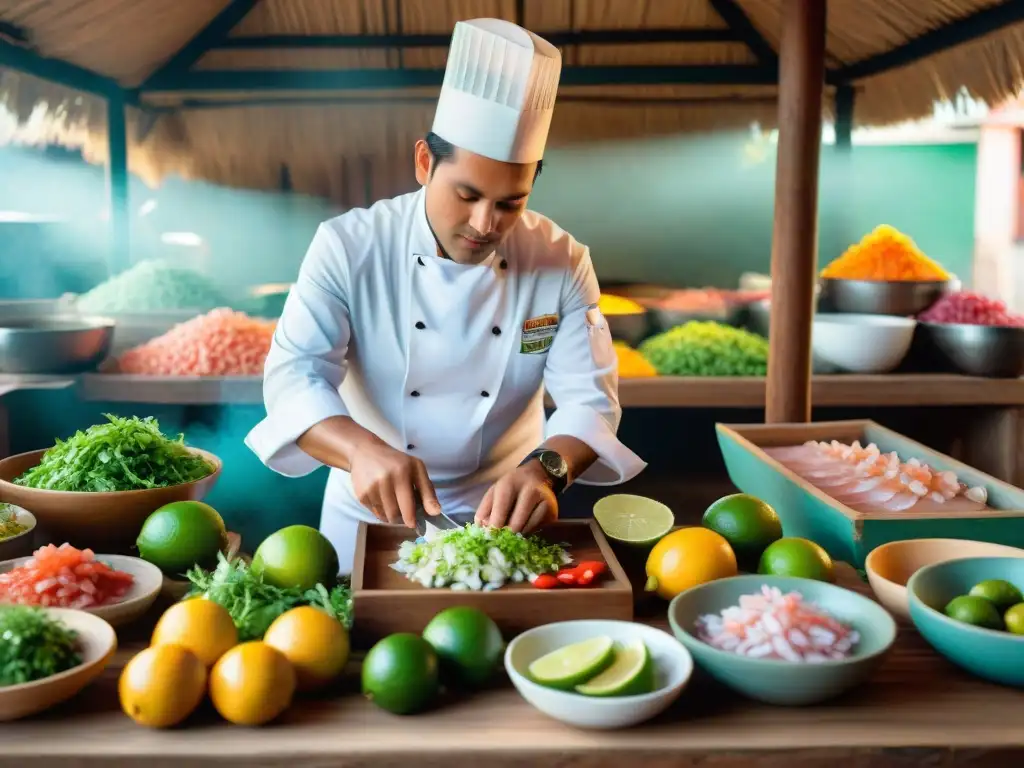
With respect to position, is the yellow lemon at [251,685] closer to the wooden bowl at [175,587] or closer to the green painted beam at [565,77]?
the wooden bowl at [175,587]

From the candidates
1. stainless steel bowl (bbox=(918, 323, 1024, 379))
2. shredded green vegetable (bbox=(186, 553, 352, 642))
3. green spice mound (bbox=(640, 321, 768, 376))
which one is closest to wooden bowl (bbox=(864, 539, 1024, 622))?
shredded green vegetable (bbox=(186, 553, 352, 642))

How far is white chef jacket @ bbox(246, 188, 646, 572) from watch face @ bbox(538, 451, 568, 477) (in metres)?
0.16

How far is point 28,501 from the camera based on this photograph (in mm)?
1942

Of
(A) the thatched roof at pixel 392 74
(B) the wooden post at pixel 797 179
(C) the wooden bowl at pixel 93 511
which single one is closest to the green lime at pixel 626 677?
(C) the wooden bowl at pixel 93 511

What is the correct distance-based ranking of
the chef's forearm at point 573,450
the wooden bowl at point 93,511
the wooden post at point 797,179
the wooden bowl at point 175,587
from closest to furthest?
the wooden bowl at point 175,587
the wooden bowl at point 93,511
the chef's forearm at point 573,450
the wooden post at point 797,179

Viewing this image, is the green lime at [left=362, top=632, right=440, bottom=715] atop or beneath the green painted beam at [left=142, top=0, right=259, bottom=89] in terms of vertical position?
beneath

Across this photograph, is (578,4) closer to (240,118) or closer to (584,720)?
(240,118)

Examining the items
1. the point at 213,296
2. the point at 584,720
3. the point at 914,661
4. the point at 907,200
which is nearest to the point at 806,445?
the point at 914,661

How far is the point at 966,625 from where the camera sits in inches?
56.2

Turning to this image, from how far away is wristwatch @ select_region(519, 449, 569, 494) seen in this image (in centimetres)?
202

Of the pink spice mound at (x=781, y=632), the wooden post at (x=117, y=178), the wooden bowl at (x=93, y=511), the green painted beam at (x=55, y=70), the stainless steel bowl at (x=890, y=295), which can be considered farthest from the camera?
the wooden post at (x=117, y=178)

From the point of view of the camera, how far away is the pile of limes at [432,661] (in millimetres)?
1341

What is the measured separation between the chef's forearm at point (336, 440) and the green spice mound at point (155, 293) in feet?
8.55

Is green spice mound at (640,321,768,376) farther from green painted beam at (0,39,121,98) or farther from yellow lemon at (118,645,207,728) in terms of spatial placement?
yellow lemon at (118,645,207,728)
